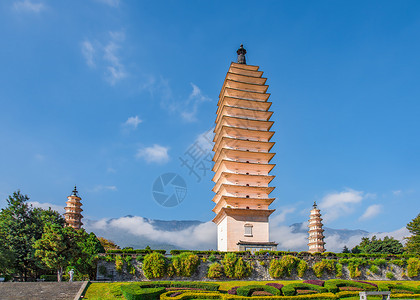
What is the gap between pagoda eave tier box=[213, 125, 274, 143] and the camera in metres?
44.9

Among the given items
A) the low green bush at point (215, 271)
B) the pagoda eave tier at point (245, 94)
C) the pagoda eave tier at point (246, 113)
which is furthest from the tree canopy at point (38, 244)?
the pagoda eave tier at point (245, 94)

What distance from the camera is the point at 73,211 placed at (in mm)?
55094

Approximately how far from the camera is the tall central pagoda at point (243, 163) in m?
40.5

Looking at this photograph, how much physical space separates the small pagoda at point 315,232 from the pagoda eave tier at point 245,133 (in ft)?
80.5

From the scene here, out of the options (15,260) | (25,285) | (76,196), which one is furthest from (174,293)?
(76,196)

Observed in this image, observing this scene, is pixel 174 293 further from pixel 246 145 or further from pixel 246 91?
pixel 246 91

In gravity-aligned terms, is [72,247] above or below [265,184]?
below

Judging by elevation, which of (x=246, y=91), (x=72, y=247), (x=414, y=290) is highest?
(x=246, y=91)

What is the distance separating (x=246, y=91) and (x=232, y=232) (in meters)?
19.8

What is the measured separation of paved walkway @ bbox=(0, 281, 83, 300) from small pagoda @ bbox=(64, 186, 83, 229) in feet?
103

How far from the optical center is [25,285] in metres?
24.1

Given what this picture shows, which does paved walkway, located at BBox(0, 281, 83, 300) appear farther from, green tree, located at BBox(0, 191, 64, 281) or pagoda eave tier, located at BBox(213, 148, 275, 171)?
pagoda eave tier, located at BBox(213, 148, 275, 171)

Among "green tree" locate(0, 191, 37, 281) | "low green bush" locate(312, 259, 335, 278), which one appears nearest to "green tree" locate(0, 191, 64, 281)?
"green tree" locate(0, 191, 37, 281)

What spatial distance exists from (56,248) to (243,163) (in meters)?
23.7
